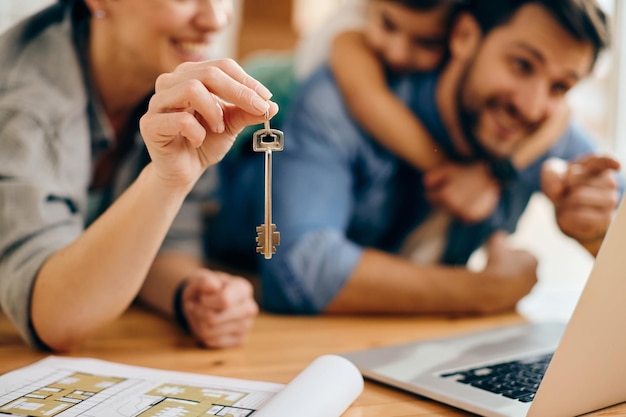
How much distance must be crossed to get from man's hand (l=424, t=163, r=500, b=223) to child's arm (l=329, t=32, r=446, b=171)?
0.02 m

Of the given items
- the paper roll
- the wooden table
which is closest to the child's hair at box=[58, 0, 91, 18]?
the wooden table

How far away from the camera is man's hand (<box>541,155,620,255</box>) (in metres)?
0.91

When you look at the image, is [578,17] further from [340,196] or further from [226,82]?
[226,82]

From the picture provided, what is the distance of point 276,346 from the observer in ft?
2.50

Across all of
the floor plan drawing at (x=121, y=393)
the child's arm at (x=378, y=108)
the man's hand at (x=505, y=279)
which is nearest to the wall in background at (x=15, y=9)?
the floor plan drawing at (x=121, y=393)

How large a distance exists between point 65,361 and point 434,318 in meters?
0.52

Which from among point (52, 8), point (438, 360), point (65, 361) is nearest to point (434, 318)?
point (438, 360)

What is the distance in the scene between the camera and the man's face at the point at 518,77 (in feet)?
3.14

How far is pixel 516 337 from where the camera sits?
0.80 meters

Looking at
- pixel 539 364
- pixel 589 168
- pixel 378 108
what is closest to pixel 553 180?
pixel 589 168

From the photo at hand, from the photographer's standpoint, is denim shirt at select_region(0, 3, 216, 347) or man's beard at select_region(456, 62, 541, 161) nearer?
denim shirt at select_region(0, 3, 216, 347)

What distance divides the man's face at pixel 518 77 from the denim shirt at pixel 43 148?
1.78 feet

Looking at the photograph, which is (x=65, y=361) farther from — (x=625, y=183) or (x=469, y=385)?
(x=625, y=183)

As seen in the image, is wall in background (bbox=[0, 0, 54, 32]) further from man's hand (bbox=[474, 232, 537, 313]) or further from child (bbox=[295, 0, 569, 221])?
man's hand (bbox=[474, 232, 537, 313])
